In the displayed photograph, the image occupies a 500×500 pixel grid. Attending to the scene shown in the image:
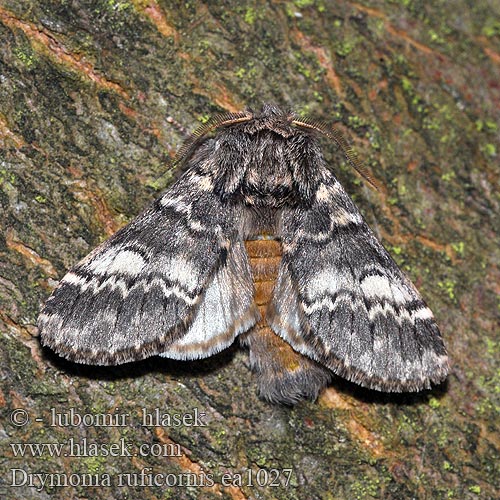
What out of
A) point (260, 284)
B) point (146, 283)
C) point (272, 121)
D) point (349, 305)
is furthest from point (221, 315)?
point (272, 121)

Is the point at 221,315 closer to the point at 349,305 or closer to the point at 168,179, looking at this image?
the point at 349,305

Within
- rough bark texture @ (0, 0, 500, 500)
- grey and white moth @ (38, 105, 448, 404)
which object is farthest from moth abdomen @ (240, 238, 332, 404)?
rough bark texture @ (0, 0, 500, 500)

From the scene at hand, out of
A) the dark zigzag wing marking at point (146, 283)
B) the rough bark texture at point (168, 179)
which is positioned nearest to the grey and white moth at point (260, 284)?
the dark zigzag wing marking at point (146, 283)

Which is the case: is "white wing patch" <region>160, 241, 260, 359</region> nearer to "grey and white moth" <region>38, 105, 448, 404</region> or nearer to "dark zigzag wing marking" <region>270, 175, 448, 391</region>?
"grey and white moth" <region>38, 105, 448, 404</region>

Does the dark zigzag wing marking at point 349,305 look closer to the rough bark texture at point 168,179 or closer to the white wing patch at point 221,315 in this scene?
the white wing patch at point 221,315

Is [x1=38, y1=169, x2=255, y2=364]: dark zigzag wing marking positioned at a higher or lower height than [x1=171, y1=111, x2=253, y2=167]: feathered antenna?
lower

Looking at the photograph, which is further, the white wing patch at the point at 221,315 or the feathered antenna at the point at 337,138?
the feathered antenna at the point at 337,138

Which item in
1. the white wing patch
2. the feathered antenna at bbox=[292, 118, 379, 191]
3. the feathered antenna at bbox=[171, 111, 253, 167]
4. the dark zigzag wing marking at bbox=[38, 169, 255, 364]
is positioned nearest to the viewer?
the dark zigzag wing marking at bbox=[38, 169, 255, 364]

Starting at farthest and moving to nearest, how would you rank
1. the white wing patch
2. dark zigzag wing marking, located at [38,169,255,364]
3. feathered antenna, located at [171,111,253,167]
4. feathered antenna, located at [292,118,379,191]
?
feathered antenna, located at [292,118,379,191] → feathered antenna, located at [171,111,253,167] → the white wing patch → dark zigzag wing marking, located at [38,169,255,364]
